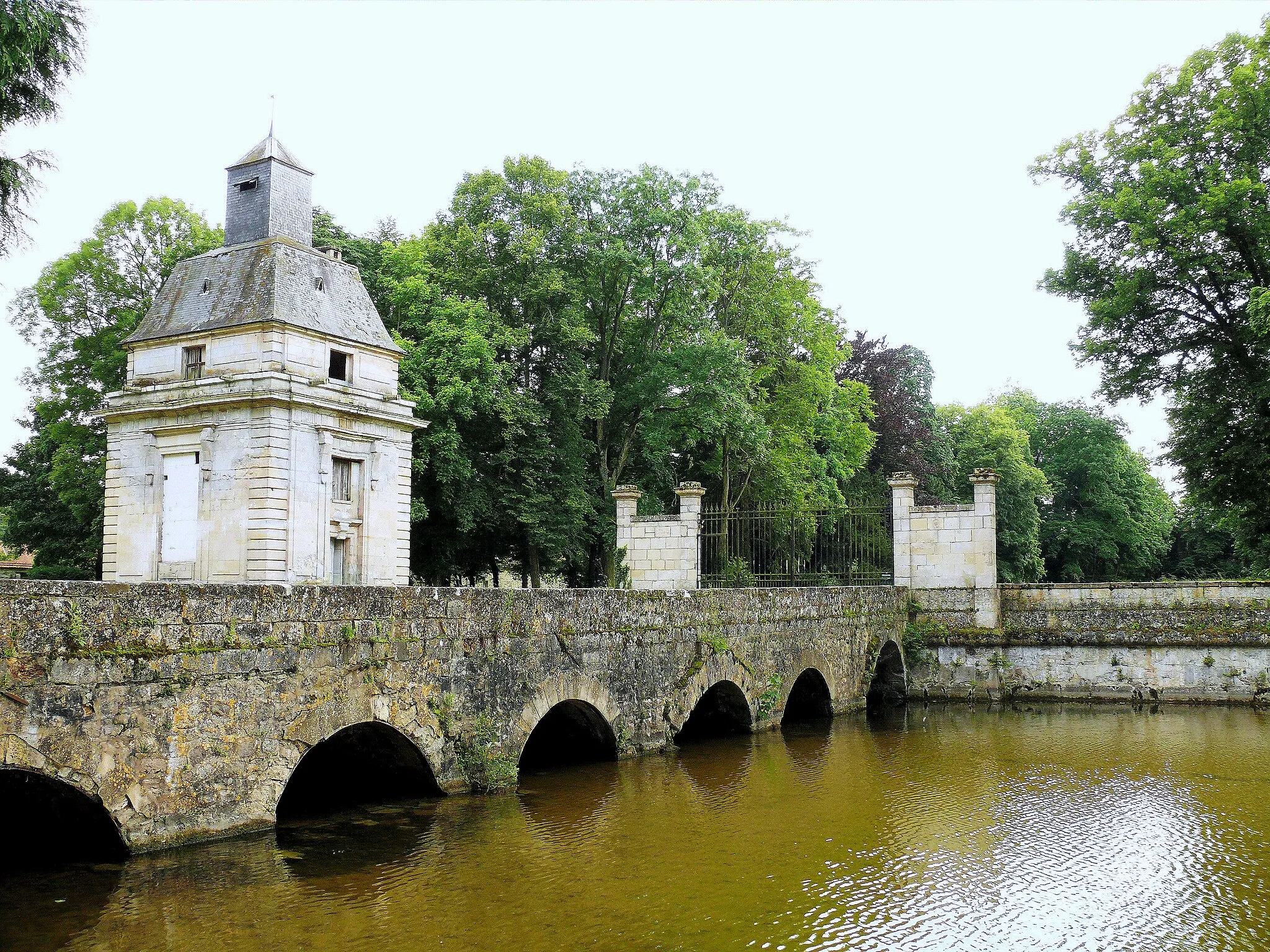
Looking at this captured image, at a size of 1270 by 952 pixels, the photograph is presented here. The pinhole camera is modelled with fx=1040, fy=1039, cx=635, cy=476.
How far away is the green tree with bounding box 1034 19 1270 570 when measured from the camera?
2147 centimetres

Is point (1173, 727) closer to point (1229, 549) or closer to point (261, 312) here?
point (261, 312)

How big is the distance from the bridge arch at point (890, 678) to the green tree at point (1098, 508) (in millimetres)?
26091

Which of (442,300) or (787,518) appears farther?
(442,300)

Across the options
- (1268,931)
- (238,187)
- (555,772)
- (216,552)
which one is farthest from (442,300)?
(1268,931)

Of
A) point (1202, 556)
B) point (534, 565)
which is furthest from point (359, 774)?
point (1202, 556)

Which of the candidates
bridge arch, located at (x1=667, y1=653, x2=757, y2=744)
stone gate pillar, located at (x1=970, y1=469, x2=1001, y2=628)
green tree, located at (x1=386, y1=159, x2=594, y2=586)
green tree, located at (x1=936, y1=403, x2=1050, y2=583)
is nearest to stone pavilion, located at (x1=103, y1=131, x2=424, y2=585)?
green tree, located at (x1=386, y1=159, x2=594, y2=586)

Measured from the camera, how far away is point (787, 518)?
898 inches

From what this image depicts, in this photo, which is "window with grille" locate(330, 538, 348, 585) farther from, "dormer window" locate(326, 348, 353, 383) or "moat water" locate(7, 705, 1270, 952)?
"moat water" locate(7, 705, 1270, 952)

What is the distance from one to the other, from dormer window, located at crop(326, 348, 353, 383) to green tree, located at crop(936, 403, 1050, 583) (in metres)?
23.6

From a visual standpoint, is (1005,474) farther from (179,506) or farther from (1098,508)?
(179,506)

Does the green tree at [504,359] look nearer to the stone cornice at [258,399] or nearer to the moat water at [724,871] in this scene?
the stone cornice at [258,399]

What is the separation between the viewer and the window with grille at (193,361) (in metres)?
24.1

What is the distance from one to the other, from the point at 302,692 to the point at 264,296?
58.5 ft

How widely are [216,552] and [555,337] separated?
10.6m
